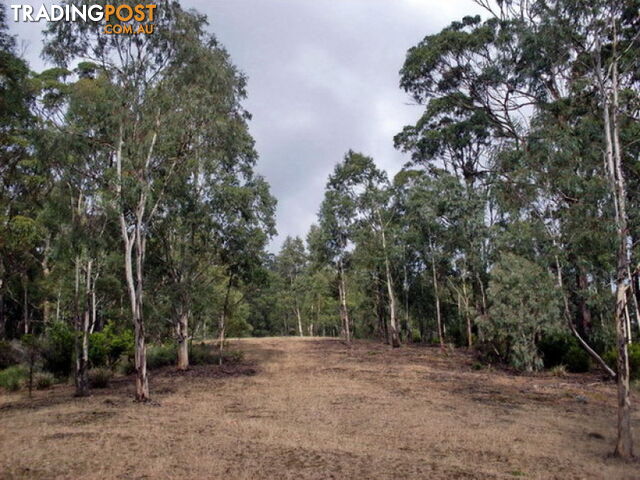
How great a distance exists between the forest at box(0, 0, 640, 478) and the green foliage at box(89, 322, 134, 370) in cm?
8

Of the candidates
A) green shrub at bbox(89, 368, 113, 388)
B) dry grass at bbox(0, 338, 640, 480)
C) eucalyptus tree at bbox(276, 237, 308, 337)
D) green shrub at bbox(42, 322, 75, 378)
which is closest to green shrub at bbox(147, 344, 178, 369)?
green shrub at bbox(42, 322, 75, 378)

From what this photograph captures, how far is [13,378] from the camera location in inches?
604

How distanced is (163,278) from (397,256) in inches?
558

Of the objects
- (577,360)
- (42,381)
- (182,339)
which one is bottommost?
(577,360)

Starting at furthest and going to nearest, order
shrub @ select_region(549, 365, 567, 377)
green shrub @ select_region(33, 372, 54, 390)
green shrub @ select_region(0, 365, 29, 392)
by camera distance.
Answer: shrub @ select_region(549, 365, 567, 377) → green shrub @ select_region(33, 372, 54, 390) → green shrub @ select_region(0, 365, 29, 392)

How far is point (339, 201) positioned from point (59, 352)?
17393 millimetres

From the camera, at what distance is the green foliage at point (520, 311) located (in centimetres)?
1691

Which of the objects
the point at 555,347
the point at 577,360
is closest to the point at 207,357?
the point at 555,347

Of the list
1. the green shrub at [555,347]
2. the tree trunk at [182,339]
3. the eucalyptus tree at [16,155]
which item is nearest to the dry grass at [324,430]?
the green shrub at [555,347]

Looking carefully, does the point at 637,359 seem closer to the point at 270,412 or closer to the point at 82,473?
the point at 270,412

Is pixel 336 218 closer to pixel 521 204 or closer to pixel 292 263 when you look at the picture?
pixel 521 204

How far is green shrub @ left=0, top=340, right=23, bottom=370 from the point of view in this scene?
1819cm

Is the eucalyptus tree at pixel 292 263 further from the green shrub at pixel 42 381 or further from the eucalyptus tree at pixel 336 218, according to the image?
the green shrub at pixel 42 381

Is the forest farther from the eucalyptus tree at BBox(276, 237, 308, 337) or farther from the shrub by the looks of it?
the eucalyptus tree at BBox(276, 237, 308, 337)
